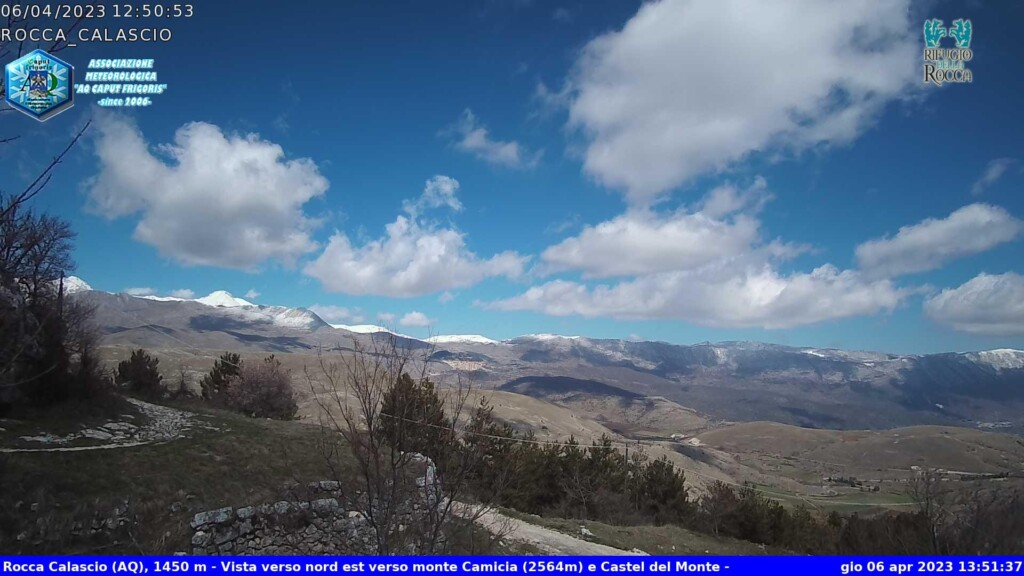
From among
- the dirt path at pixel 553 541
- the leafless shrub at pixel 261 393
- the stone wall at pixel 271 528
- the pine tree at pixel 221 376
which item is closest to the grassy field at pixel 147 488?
the stone wall at pixel 271 528

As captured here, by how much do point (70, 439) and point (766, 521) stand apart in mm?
35731

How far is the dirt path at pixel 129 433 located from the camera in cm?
1694

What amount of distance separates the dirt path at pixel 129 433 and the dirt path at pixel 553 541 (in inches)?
550

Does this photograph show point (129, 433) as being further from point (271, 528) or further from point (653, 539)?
point (653, 539)

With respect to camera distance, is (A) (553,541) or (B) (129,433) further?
(B) (129,433)

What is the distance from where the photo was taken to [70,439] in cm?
1780

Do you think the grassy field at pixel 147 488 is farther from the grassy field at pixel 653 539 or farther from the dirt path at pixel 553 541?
the dirt path at pixel 553 541

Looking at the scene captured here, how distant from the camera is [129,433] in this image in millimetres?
20172

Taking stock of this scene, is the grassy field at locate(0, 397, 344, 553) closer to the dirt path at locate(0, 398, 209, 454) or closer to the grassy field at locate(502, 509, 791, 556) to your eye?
the dirt path at locate(0, 398, 209, 454)
